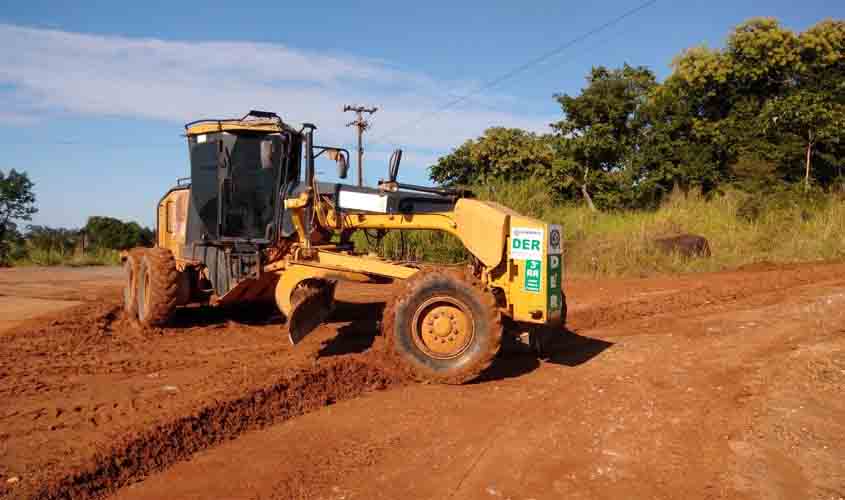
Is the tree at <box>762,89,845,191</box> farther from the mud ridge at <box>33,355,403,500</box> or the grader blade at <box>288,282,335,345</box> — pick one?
the mud ridge at <box>33,355,403,500</box>

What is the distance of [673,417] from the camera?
4.88m

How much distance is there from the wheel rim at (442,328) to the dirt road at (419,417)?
33cm

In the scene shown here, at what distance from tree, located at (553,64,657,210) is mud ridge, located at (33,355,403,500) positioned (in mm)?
20240

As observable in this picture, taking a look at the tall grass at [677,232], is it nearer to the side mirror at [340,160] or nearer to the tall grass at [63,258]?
the side mirror at [340,160]

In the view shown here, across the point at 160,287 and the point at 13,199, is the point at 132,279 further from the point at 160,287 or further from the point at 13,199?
the point at 13,199

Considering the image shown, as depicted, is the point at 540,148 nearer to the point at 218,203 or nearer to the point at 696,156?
the point at 696,156

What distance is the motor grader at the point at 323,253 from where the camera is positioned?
18.8 ft

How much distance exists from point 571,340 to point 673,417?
286 cm

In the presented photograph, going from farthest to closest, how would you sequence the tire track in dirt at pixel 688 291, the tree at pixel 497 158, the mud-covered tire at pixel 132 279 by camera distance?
1. the tree at pixel 497 158
2. the tire track in dirt at pixel 688 291
3. the mud-covered tire at pixel 132 279

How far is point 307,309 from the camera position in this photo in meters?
6.84

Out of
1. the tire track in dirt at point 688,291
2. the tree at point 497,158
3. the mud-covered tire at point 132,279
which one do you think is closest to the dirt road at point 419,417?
the mud-covered tire at point 132,279

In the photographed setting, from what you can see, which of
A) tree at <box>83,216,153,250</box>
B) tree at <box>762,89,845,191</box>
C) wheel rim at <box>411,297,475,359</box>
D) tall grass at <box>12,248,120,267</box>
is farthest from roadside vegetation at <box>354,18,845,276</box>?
tree at <box>83,216,153,250</box>

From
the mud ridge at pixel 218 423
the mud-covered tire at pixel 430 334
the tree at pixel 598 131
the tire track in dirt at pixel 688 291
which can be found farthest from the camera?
the tree at pixel 598 131

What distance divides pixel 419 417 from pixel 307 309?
229cm
